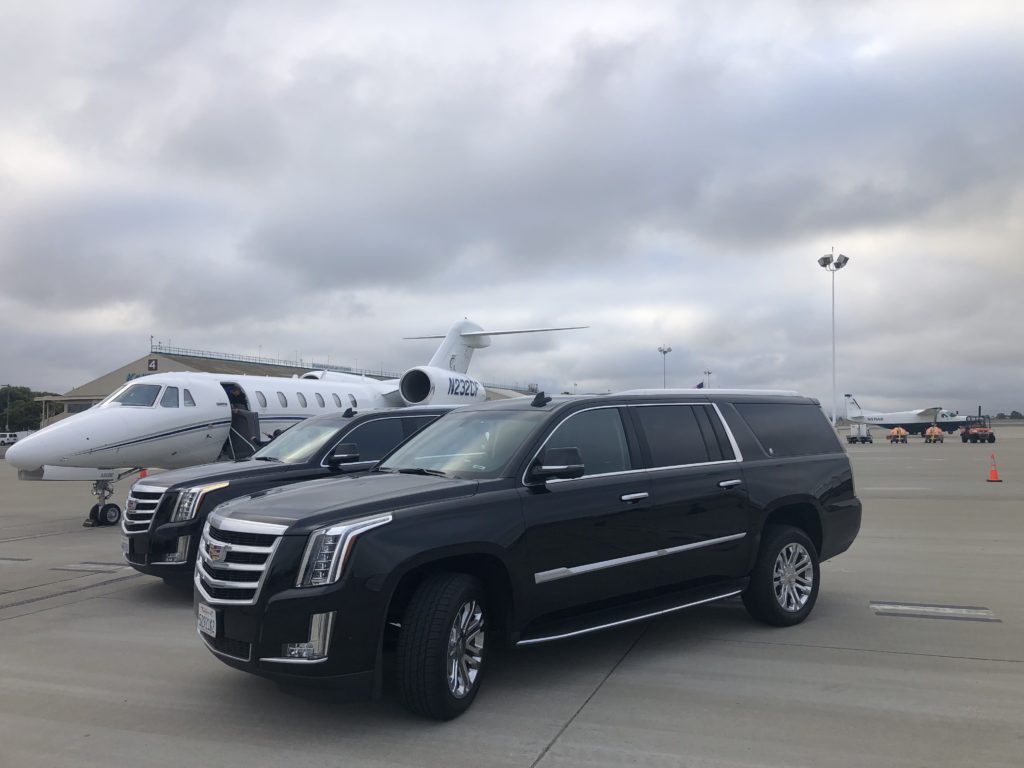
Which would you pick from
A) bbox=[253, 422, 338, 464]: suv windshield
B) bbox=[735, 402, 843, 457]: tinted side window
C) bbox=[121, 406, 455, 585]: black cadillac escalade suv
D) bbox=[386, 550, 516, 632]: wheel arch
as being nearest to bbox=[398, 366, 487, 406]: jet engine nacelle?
bbox=[253, 422, 338, 464]: suv windshield

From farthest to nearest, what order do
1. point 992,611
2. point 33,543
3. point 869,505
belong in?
1. point 869,505
2. point 33,543
3. point 992,611

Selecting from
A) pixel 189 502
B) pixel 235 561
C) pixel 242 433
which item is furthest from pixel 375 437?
pixel 242 433

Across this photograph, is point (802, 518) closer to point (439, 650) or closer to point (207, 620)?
point (439, 650)

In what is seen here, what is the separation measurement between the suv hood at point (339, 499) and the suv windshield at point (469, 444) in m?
0.26

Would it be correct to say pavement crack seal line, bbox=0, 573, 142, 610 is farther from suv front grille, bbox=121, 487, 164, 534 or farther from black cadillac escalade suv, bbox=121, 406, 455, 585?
suv front grille, bbox=121, 487, 164, 534

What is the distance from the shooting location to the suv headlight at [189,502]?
26.1 ft

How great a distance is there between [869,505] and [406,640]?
45.5 feet

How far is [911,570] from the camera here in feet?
30.0

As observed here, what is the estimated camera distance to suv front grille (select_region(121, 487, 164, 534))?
813 centimetres

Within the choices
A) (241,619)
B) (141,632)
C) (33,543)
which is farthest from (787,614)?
(33,543)

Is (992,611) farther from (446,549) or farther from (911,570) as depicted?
(446,549)

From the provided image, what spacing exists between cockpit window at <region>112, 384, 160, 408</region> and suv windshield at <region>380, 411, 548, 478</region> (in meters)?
A: 10.4

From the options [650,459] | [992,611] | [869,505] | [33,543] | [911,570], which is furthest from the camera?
[869,505]

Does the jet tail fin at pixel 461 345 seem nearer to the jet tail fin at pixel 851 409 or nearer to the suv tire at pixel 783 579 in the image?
the suv tire at pixel 783 579
